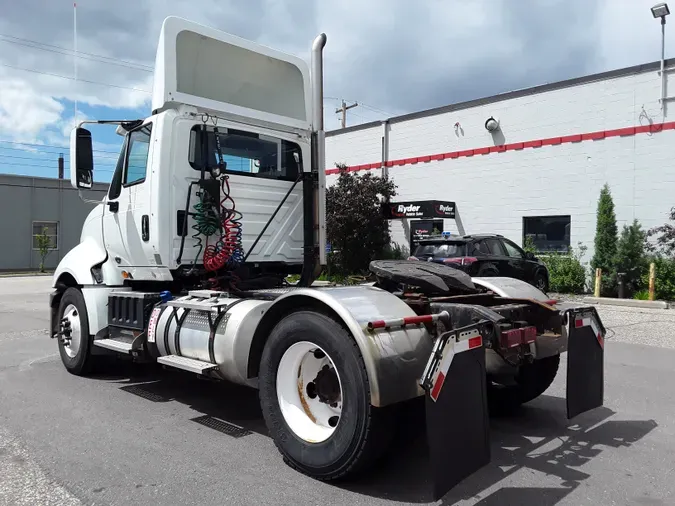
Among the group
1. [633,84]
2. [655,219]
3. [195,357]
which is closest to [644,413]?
[195,357]

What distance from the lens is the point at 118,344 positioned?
19.7ft

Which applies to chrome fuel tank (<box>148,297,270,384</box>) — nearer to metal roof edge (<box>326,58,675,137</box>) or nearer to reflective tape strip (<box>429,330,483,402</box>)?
reflective tape strip (<box>429,330,483,402</box>)

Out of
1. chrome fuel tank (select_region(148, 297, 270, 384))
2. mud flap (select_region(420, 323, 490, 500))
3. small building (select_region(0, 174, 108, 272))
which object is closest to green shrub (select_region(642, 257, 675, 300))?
chrome fuel tank (select_region(148, 297, 270, 384))

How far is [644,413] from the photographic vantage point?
5.46 m

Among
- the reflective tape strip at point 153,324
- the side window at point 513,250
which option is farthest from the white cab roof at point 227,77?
the side window at point 513,250

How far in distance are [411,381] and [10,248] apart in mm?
37736

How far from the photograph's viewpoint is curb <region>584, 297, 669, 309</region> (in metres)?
14.0

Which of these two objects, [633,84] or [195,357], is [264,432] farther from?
[633,84]

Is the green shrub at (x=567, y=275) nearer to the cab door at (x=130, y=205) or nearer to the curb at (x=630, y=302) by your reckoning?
the curb at (x=630, y=302)

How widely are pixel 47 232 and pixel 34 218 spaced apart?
1.12 metres

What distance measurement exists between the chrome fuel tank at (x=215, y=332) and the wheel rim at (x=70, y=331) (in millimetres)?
1641

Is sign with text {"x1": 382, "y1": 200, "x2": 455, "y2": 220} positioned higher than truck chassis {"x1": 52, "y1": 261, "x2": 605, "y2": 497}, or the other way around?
sign with text {"x1": 382, "y1": 200, "x2": 455, "y2": 220}

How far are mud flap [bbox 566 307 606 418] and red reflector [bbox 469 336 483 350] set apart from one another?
1.12 m

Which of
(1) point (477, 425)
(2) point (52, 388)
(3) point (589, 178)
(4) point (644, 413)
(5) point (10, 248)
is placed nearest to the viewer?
(1) point (477, 425)
